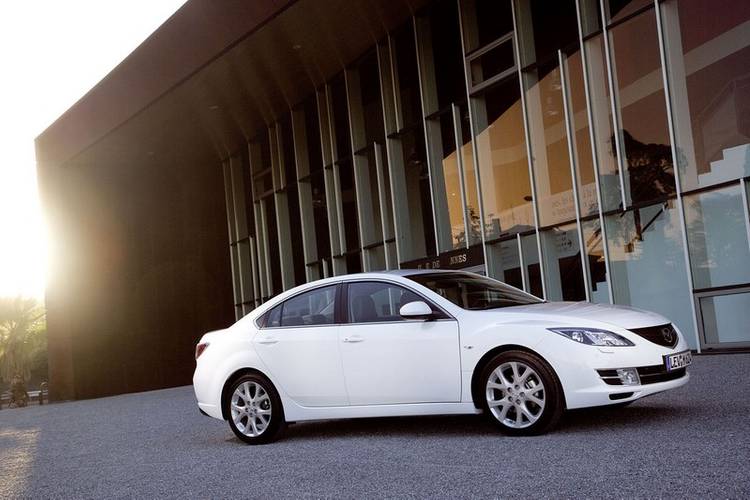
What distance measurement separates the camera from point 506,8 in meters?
18.5

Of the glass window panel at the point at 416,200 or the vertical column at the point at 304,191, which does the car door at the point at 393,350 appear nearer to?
the glass window panel at the point at 416,200

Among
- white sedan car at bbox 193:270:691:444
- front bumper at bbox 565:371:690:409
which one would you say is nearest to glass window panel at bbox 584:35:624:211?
white sedan car at bbox 193:270:691:444

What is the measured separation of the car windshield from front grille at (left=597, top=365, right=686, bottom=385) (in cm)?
131

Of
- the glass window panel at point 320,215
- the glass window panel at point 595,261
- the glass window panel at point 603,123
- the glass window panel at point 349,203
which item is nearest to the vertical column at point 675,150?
the glass window panel at point 603,123

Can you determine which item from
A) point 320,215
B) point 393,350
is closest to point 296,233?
point 320,215

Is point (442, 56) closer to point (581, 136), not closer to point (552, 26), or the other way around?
point (552, 26)

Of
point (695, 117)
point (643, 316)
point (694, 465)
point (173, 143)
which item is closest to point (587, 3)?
point (695, 117)

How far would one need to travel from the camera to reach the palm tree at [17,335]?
3938 centimetres

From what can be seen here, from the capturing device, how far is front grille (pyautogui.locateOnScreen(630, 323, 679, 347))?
281 inches

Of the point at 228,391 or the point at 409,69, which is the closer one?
the point at 228,391

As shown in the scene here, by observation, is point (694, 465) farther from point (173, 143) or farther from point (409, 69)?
point (173, 143)

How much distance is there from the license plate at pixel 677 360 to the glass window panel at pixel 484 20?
12.3 m

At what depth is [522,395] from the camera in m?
7.21

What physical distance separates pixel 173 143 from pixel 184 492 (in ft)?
77.3
